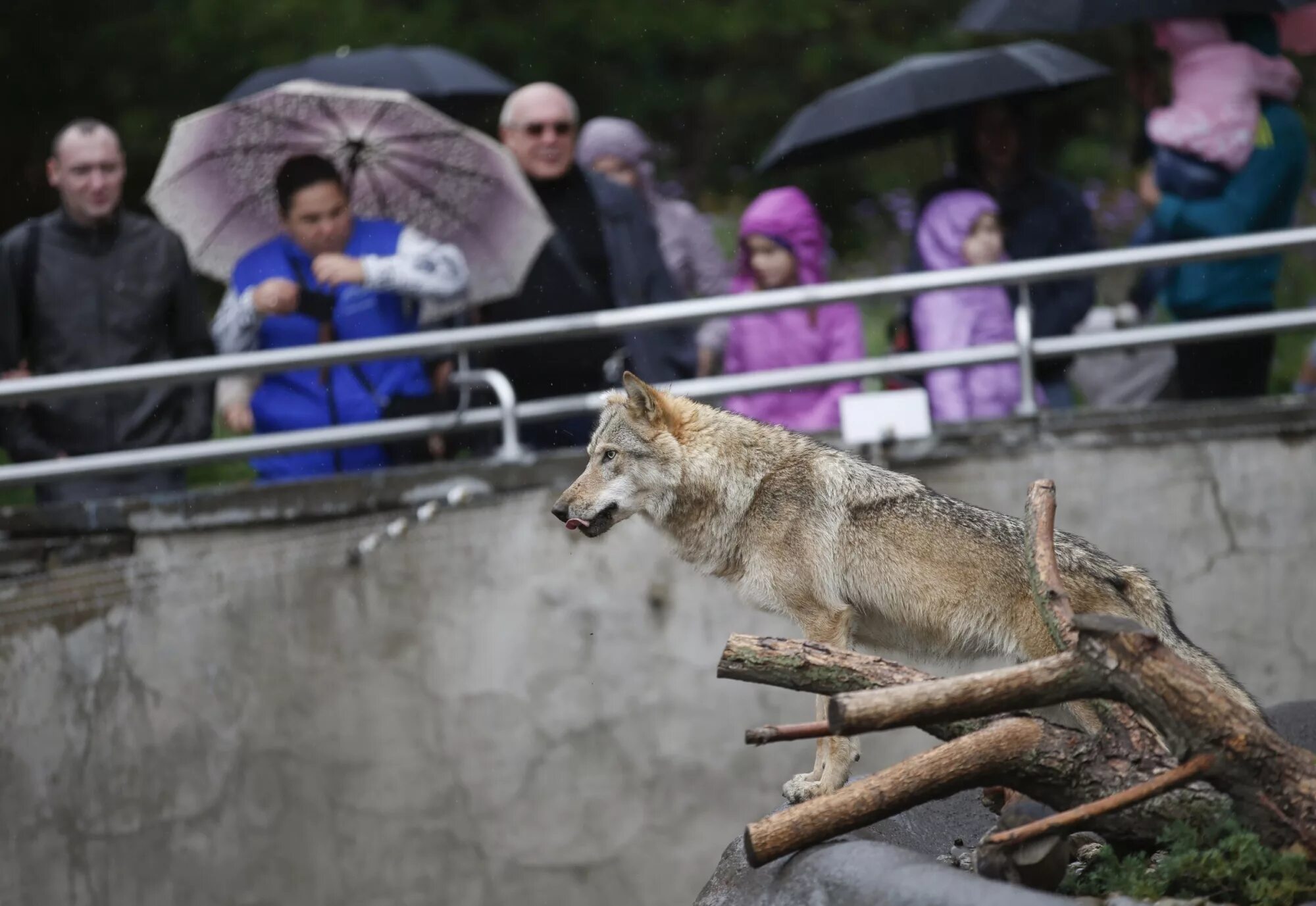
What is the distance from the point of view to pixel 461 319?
8.35m

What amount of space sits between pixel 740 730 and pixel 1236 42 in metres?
4.20

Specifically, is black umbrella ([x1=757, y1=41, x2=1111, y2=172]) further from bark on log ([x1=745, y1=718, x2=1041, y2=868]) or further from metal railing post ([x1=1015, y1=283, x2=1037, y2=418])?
bark on log ([x1=745, y1=718, x2=1041, y2=868])

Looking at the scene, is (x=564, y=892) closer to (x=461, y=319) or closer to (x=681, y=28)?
(x=461, y=319)

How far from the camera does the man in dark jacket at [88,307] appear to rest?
8070 millimetres

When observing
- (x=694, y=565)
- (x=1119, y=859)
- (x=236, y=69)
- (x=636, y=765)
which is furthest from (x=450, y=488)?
(x=236, y=69)

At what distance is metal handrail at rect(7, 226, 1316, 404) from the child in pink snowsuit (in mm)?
845

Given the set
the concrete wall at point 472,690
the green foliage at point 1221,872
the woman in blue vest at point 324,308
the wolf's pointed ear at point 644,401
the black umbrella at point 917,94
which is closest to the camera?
the green foliage at point 1221,872

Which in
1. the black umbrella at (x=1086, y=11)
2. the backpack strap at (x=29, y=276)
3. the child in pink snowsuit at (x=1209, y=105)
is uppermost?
the black umbrella at (x=1086, y=11)

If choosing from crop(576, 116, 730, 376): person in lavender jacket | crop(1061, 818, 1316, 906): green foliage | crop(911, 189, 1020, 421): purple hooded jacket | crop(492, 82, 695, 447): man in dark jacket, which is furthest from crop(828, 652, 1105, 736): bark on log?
crop(576, 116, 730, 376): person in lavender jacket

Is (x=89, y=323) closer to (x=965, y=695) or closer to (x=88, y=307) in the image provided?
(x=88, y=307)

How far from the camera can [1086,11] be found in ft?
29.8

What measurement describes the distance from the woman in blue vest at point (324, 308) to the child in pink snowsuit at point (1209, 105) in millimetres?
3591

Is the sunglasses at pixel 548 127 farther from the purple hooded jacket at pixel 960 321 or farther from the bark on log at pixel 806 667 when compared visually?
the bark on log at pixel 806 667

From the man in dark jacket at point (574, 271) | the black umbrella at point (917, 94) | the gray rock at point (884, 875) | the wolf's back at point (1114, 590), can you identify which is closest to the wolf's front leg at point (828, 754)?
the gray rock at point (884, 875)
